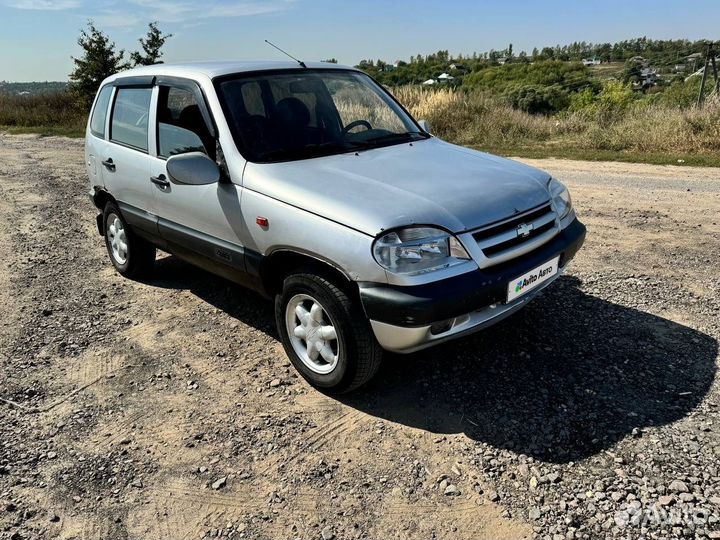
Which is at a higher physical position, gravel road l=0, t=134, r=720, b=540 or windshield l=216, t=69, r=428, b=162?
windshield l=216, t=69, r=428, b=162

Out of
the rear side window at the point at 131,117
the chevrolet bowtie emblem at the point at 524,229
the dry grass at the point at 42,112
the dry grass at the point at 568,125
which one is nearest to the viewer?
the chevrolet bowtie emblem at the point at 524,229

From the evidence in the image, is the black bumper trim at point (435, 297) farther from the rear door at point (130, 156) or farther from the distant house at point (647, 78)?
the distant house at point (647, 78)

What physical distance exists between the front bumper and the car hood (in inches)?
11.7

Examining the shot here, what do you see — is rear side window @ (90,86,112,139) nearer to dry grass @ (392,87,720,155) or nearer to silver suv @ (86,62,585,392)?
silver suv @ (86,62,585,392)

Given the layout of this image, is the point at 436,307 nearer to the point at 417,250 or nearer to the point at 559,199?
the point at 417,250

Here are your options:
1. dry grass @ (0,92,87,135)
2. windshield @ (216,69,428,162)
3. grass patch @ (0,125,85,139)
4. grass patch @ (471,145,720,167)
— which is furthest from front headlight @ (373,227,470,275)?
dry grass @ (0,92,87,135)

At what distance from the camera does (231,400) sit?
3.40m

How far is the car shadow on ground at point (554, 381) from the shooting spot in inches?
117

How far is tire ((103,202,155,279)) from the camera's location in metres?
5.13

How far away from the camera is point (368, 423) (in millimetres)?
3141

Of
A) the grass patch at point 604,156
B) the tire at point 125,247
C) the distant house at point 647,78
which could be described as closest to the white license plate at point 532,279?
the tire at point 125,247

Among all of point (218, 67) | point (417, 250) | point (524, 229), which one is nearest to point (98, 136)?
point (218, 67)

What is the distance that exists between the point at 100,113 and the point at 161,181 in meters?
1.61

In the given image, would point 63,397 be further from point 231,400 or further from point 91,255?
point 91,255
